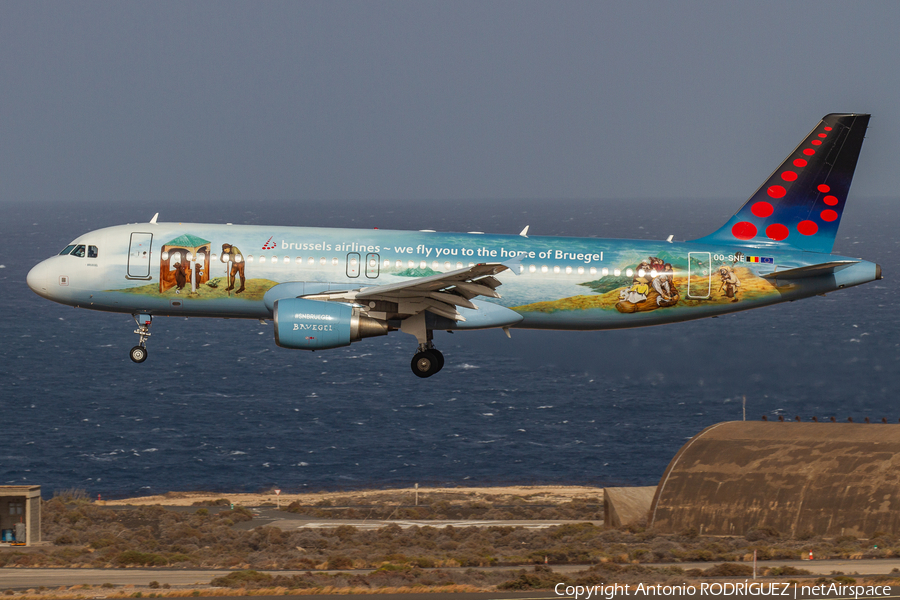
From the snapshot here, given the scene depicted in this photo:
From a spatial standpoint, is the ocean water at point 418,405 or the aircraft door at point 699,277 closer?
the aircraft door at point 699,277

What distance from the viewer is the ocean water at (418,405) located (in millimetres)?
97062

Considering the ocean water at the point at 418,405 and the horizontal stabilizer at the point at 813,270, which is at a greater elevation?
the horizontal stabilizer at the point at 813,270

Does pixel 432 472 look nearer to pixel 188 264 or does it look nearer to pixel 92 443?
pixel 92 443

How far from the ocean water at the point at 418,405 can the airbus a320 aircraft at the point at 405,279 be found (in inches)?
1253

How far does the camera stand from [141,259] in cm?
4106

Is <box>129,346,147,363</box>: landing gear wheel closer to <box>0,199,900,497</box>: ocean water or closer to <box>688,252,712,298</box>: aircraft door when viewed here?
<box>688,252,712,298</box>: aircraft door

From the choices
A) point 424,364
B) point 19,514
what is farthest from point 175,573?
point 19,514

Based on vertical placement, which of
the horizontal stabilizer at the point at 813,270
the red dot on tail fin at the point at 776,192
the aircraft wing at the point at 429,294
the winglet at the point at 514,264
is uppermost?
the red dot on tail fin at the point at 776,192

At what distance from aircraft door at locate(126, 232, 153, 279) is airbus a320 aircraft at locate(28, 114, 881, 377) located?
0.04 m

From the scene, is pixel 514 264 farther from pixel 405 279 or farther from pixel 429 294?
pixel 405 279

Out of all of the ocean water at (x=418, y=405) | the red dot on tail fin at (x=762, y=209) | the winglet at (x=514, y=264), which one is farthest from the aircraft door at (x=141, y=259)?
the ocean water at (x=418, y=405)

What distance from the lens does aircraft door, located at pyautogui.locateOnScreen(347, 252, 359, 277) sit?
40375mm

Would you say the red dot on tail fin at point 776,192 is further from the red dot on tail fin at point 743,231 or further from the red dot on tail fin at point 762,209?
the red dot on tail fin at point 743,231

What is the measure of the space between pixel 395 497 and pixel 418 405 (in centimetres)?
3770
